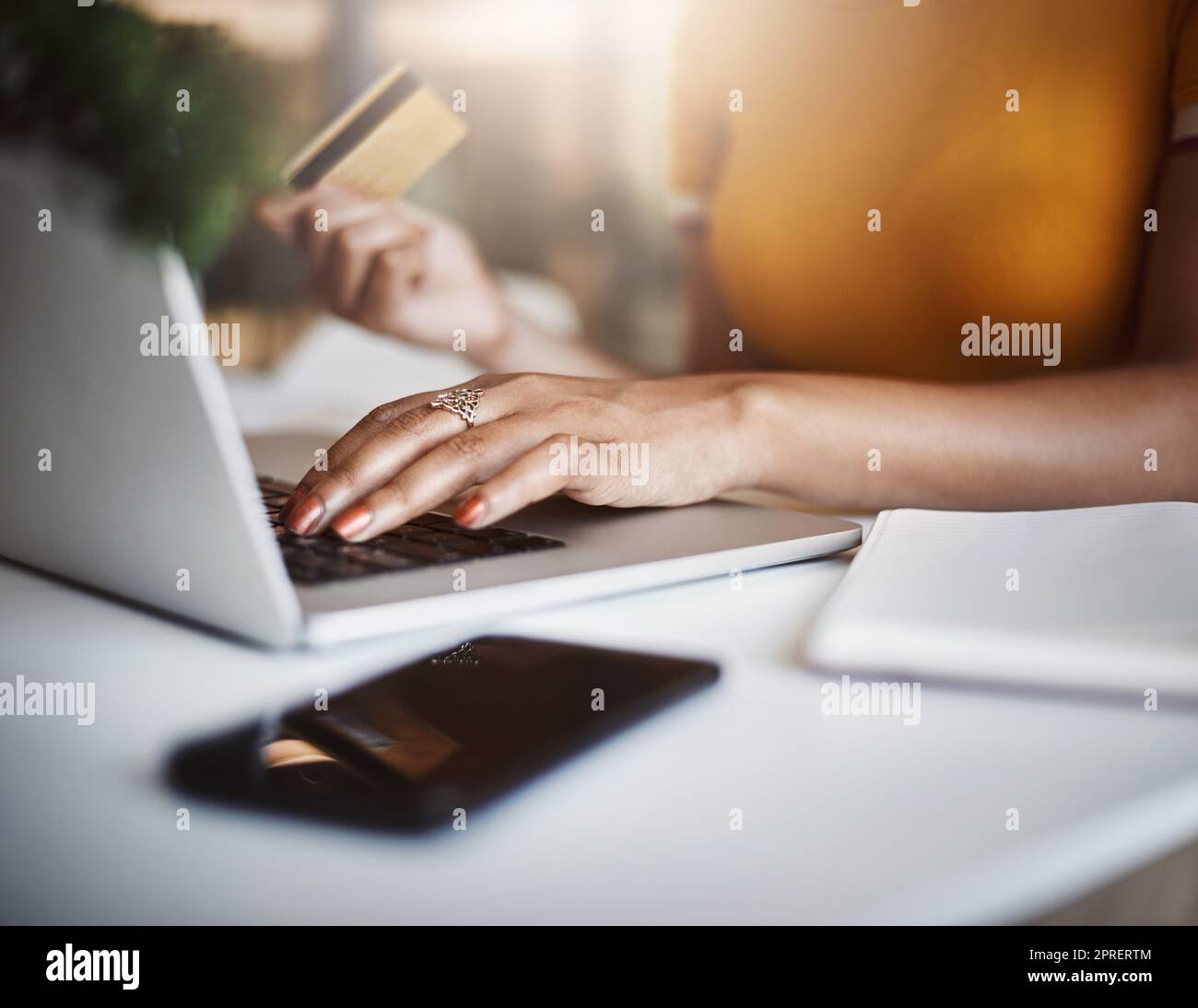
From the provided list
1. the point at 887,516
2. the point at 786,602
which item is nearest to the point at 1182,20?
the point at 887,516

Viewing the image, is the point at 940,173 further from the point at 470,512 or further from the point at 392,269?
the point at 470,512

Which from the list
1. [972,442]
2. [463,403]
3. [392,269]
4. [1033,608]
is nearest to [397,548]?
[463,403]

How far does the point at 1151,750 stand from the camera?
0.95 feet

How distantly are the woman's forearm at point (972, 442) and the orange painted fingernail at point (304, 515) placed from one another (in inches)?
11.6

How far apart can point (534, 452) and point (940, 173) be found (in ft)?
2.34

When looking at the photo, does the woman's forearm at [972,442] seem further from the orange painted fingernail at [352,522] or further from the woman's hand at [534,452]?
the orange painted fingernail at [352,522]

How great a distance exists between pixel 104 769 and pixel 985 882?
0.77ft

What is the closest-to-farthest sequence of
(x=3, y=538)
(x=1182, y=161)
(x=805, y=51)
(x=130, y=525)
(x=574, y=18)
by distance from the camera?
(x=130, y=525), (x=3, y=538), (x=1182, y=161), (x=805, y=51), (x=574, y=18)

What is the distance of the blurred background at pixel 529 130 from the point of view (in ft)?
6.98

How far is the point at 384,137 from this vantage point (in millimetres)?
772

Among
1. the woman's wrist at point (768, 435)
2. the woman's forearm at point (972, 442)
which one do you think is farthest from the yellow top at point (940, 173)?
the woman's wrist at point (768, 435)

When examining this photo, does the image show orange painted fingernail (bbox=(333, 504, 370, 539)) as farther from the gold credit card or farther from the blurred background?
the blurred background

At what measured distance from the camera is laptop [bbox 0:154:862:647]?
0.32 metres
